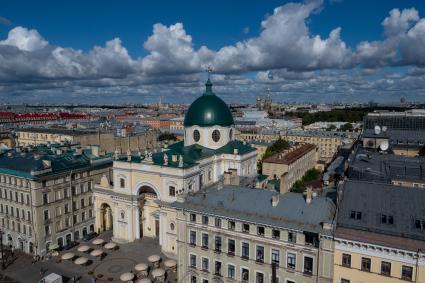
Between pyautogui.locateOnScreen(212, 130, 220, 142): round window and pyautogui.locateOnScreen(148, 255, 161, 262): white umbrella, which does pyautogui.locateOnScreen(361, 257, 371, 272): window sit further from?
pyautogui.locateOnScreen(212, 130, 220, 142): round window

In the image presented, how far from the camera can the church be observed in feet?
166

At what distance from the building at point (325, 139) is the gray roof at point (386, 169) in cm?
7607

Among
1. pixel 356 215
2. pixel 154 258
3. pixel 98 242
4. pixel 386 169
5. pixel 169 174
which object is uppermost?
pixel 386 169

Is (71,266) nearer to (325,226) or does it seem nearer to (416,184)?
(325,226)

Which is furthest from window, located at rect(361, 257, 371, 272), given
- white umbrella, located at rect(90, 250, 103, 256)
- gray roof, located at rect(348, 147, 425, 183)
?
white umbrella, located at rect(90, 250, 103, 256)

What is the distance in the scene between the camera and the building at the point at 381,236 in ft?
93.6

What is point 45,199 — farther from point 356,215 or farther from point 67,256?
point 356,215

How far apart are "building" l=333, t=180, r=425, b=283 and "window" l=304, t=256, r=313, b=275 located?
2.19 m

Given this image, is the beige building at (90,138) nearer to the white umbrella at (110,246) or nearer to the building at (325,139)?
the white umbrella at (110,246)

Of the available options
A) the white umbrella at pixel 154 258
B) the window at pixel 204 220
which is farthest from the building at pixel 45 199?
the window at pixel 204 220

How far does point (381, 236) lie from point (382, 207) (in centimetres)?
317

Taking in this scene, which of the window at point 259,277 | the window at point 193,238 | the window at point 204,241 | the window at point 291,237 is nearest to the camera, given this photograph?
the window at point 291,237

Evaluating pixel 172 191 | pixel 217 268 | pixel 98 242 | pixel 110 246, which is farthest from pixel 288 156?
pixel 217 268

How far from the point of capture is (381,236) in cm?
2948
